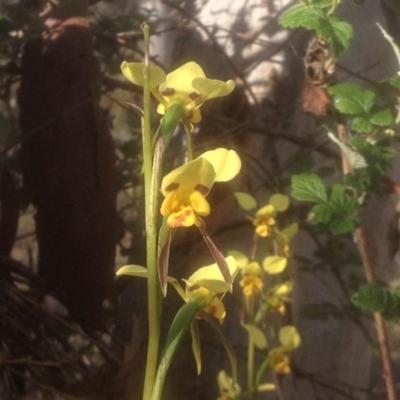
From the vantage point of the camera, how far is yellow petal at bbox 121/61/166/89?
38 cm

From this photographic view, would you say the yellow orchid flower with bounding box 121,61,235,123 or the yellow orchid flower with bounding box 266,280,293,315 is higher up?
the yellow orchid flower with bounding box 121,61,235,123

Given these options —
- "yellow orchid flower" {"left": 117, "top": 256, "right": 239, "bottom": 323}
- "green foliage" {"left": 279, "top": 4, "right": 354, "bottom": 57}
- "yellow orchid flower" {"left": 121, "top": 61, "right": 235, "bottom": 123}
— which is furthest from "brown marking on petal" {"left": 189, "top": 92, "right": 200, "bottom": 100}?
"green foliage" {"left": 279, "top": 4, "right": 354, "bottom": 57}

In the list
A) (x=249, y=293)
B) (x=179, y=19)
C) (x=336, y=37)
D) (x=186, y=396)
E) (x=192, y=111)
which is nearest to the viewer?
(x=192, y=111)

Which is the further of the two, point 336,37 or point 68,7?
point 68,7

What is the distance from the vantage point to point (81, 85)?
0.97 meters

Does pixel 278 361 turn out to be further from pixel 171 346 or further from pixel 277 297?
pixel 171 346

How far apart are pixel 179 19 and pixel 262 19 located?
215 millimetres

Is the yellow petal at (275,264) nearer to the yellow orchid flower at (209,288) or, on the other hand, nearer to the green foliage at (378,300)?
the green foliage at (378,300)

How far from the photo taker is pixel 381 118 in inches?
25.8

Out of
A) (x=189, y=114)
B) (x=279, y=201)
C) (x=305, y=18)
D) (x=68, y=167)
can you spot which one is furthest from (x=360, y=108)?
(x=68, y=167)

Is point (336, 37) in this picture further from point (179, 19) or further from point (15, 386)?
point (179, 19)

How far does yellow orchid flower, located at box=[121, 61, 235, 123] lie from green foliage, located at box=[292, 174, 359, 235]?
293 millimetres

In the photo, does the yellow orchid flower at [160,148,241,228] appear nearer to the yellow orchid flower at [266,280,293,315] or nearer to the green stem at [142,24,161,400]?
the green stem at [142,24,161,400]

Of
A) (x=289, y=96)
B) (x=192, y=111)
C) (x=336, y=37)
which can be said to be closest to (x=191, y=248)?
(x=289, y=96)
